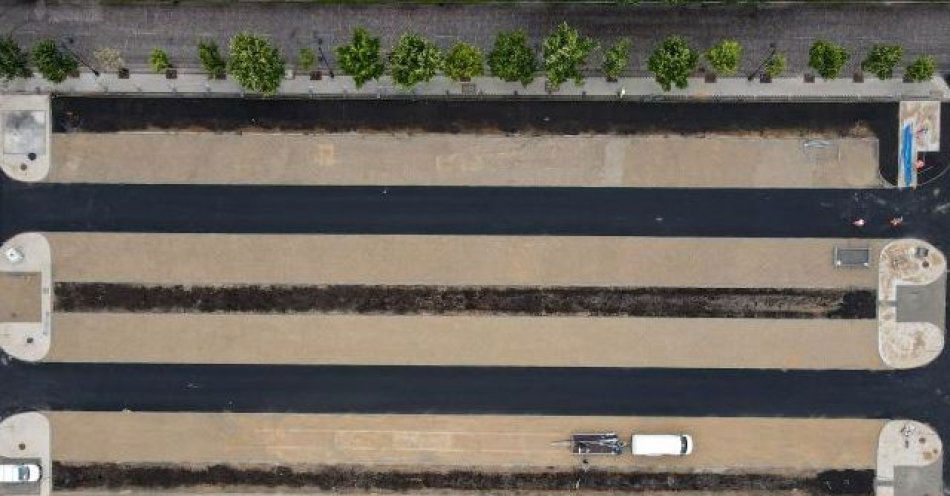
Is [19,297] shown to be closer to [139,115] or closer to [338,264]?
[139,115]

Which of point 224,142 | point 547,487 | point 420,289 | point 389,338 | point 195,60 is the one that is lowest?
point 547,487

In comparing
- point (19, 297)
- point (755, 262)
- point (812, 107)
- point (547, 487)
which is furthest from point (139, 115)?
point (812, 107)

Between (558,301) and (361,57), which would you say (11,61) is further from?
(558,301)

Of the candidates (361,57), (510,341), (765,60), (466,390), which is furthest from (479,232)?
(765,60)

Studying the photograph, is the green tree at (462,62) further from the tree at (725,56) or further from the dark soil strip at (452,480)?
the dark soil strip at (452,480)

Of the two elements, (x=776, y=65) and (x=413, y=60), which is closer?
(x=413, y=60)
